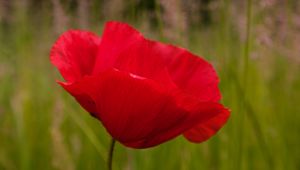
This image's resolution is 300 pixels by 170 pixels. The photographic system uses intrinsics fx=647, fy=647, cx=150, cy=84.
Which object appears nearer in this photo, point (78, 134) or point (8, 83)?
point (78, 134)

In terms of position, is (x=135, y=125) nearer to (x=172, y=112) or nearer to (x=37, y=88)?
(x=172, y=112)

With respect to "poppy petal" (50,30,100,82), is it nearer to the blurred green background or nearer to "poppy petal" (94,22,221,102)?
"poppy petal" (94,22,221,102)

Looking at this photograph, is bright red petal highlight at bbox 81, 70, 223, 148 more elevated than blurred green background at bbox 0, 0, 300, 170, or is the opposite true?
bright red petal highlight at bbox 81, 70, 223, 148

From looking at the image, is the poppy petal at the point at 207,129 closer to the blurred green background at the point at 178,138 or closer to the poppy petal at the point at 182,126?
the poppy petal at the point at 182,126

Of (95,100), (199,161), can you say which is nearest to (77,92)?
(95,100)

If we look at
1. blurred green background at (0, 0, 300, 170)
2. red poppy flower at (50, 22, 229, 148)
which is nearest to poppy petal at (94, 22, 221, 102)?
red poppy flower at (50, 22, 229, 148)

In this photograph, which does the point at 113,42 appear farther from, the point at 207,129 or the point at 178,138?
the point at 178,138

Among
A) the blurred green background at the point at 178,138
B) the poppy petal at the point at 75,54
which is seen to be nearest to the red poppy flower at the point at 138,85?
the poppy petal at the point at 75,54
